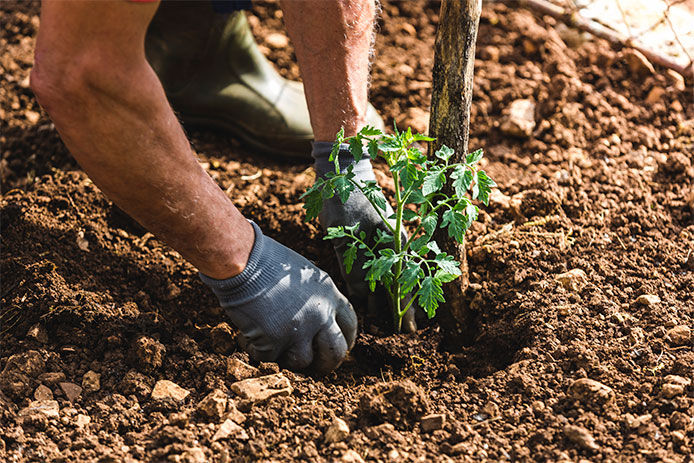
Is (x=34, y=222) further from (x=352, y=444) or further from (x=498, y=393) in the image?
(x=498, y=393)

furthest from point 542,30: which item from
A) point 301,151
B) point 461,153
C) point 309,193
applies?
point 309,193

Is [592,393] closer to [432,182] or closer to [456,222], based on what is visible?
[456,222]

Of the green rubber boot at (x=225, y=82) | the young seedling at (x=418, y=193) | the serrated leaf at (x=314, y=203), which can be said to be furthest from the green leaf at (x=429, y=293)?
the green rubber boot at (x=225, y=82)

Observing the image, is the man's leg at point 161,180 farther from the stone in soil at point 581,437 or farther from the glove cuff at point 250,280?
the stone in soil at point 581,437

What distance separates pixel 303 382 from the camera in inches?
74.0

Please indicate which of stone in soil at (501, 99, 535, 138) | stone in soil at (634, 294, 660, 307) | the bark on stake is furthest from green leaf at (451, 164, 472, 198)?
stone in soil at (501, 99, 535, 138)

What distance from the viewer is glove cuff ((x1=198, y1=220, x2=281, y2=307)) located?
1.89 m

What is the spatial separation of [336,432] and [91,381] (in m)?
0.68

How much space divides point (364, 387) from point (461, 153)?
70 centimetres

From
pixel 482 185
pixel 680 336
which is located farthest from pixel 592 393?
pixel 482 185

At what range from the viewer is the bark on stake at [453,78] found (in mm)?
1803

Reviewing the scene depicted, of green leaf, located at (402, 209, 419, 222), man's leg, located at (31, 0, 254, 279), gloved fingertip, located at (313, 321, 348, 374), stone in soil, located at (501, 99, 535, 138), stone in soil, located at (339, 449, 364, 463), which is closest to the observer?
man's leg, located at (31, 0, 254, 279)

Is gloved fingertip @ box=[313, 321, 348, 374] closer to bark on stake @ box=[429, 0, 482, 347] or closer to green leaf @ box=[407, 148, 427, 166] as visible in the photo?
bark on stake @ box=[429, 0, 482, 347]

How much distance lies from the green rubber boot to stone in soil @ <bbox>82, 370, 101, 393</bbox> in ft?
4.21
